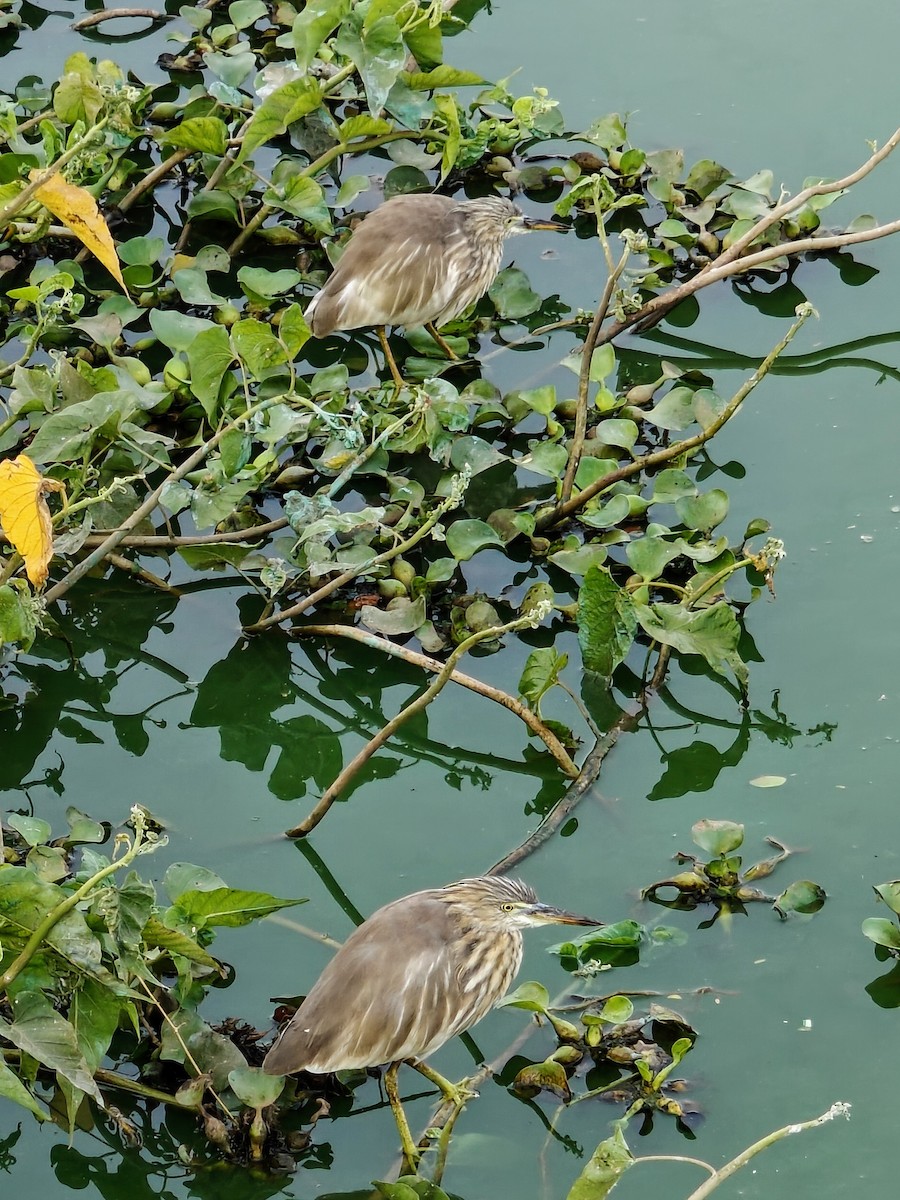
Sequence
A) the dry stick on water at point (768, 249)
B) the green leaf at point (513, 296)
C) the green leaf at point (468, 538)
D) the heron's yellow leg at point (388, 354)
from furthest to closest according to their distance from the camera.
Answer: the green leaf at point (513, 296) < the heron's yellow leg at point (388, 354) < the dry stick on water at point (768, 249) < the green leaf at point (468, 538)

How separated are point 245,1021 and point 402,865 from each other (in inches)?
18.5

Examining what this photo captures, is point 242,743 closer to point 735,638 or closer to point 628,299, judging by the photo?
point 735,638

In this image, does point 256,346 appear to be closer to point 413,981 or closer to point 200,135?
point 200,135

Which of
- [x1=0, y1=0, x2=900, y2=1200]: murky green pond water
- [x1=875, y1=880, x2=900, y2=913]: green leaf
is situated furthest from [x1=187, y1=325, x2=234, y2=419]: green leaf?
[x1=875, y1=880, x2=900, y2=913]: green leaf

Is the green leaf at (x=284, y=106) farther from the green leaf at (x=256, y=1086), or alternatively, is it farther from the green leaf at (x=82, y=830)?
the green leaf at (x=256, y=1086)

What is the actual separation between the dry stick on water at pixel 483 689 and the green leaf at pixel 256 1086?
2.95 ft

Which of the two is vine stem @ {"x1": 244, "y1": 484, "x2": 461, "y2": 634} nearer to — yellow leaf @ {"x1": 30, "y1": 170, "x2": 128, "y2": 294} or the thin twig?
yellow leaf @ {"x1": 30, "y1": 170, "x2": 128, "y2": 294}

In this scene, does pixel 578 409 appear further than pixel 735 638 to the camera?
Yes

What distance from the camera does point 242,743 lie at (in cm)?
340

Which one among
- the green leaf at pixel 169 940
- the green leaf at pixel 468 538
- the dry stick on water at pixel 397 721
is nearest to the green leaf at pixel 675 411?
the green leaf at pixel 468 538

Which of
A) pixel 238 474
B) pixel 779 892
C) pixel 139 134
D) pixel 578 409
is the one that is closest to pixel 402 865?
pixel 779 892

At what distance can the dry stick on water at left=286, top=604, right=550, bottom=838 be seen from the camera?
102 inches

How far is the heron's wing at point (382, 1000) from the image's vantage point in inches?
99.5

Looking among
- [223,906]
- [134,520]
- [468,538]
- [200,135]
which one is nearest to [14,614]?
[134,520]
